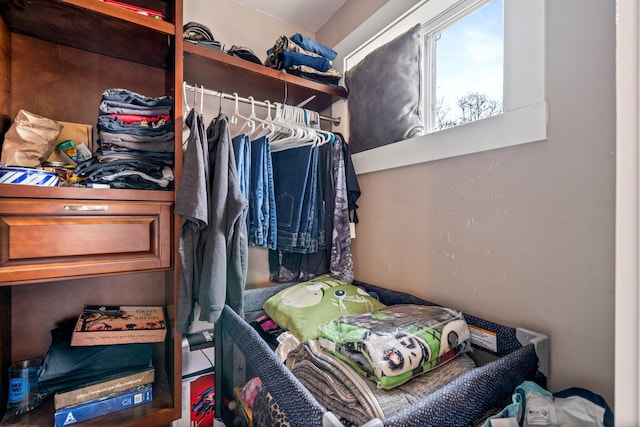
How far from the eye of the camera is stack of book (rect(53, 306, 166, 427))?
97 cm

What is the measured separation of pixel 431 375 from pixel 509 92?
35.8 inches

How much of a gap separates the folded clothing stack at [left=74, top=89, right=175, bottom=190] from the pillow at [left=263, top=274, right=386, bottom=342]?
0.67 metres

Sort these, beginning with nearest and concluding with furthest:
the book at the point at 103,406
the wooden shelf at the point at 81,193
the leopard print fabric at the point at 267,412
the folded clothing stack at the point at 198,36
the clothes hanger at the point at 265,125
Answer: the leopard print fabric at the point at 267,412, the wooden shelf at the point at 81,193, the book at the point at 103,406, the folded clothing stack at the point at 198,36, the clothes hanger at the point at 265,125

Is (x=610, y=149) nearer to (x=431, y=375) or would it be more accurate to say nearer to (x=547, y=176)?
(x=547, y=176)

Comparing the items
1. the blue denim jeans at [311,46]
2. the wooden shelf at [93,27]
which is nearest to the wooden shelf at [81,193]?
the wooden shelf at [93,27]

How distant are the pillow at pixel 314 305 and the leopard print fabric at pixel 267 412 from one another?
24cm

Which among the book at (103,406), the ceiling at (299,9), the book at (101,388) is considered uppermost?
the ceiling at (299,9)

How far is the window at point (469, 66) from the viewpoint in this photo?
2.81 ft

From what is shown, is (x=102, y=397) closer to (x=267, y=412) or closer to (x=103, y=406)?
(x=103, y=406)

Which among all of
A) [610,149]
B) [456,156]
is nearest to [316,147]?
[456,156]

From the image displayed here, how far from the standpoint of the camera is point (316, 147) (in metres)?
1.41

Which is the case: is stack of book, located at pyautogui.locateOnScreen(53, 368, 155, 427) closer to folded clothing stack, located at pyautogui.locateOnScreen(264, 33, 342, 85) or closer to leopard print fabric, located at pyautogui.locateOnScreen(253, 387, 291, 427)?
leopard print fabric, located at pyautogui.locateOnScreen(253, 387, 291, 427)

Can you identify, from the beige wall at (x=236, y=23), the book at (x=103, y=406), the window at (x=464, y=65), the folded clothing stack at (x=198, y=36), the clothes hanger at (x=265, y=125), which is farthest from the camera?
the beige wall at (x=236, y=23)

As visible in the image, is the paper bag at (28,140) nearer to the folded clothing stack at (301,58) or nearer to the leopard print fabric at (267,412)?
the folded clothing stack at (301,58)
